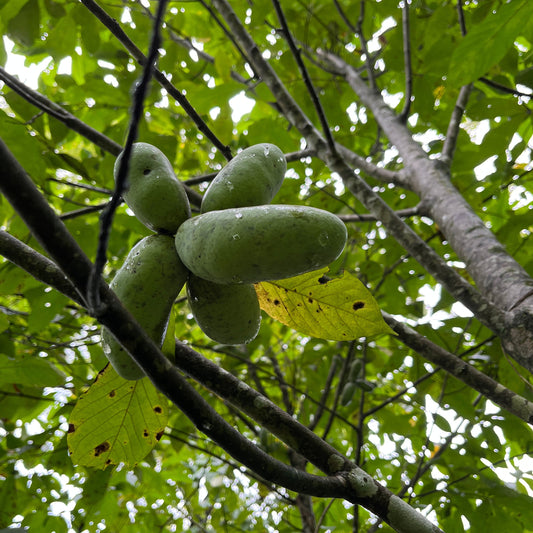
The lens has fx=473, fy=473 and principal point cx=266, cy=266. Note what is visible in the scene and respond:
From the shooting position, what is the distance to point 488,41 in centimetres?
182

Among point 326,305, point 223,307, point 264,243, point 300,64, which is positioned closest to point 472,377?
point 326,305

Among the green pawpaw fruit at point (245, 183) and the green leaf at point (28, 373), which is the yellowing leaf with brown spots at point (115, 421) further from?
the green leaf at point (28, 373)

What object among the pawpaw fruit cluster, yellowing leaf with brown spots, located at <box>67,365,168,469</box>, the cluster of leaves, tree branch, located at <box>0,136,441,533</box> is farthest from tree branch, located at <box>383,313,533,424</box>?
yellowing leaf with brown spots, located at <box>67,365,168,469</box>

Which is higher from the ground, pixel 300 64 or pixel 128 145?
pixel 300 64

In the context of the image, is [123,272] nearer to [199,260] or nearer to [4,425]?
[199,260]

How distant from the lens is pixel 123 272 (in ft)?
3.71

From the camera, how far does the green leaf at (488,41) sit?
1.72 metres

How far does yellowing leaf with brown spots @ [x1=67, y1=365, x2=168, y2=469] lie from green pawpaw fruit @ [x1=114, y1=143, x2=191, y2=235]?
496 mm

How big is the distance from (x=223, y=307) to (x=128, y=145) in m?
0.62

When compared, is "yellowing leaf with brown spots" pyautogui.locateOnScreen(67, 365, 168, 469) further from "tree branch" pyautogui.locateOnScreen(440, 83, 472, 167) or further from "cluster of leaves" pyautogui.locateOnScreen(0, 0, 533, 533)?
"tree branch" pyautogui.locateOnScreen(440, 83, 472, 167)

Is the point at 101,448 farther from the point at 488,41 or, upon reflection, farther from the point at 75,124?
the point at 488,41

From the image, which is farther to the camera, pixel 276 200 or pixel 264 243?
pixel 276 200

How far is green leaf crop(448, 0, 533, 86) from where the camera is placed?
5.65ft

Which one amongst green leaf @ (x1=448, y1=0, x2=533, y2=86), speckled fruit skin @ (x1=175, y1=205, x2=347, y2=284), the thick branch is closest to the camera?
speckled fruit skin @ (x1=175, y1=205, x2=347, y2=284)
